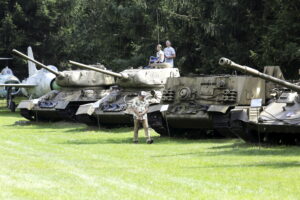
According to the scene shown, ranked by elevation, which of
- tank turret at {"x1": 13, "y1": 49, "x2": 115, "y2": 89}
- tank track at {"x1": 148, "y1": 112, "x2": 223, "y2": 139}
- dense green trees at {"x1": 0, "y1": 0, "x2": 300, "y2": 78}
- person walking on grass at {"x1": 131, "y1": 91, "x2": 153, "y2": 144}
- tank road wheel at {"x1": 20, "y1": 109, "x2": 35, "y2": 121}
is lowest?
tank road wheel at {"x1": 20, "y1": 109, "x2": 35, "y2": 121}

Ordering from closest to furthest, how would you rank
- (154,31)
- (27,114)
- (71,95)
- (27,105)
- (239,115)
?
(239,115)
(71,95)
(27,105)
(27,114)
(154,31)

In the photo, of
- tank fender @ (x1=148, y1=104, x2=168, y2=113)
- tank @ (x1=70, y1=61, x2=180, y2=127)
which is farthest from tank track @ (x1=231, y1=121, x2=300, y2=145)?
tank @ (x1=70, y1=61, x2=180, y2=127)

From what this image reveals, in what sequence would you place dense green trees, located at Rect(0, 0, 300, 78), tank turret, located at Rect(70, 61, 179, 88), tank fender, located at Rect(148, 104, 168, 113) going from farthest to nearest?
1. dense green trees, located at Rect(0, 0, 300, 78)
2. tank turret, located at Rect(70, 61, 179, 88)
3. tank fender, located at Rect(148, 104, 168, 113)

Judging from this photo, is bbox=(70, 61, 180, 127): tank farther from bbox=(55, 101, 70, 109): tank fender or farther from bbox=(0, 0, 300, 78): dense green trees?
bbox=(0, 0, 300, 78): dense green trees

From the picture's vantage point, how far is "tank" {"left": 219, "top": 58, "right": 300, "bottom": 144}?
17.4m

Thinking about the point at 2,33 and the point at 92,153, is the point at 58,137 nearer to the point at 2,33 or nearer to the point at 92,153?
the point at 92,153

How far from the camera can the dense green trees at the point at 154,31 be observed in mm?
32344

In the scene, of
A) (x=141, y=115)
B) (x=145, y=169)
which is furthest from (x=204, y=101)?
(x=145, y=169)

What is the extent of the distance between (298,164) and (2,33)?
41881 mm

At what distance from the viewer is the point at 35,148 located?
18.6m

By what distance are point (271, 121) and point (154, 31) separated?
2473cm

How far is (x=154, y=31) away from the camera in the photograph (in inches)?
1645

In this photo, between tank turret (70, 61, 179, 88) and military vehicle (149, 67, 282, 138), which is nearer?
military vehicle (149, 67, 282, 138)

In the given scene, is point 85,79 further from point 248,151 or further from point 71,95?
point 248,151
